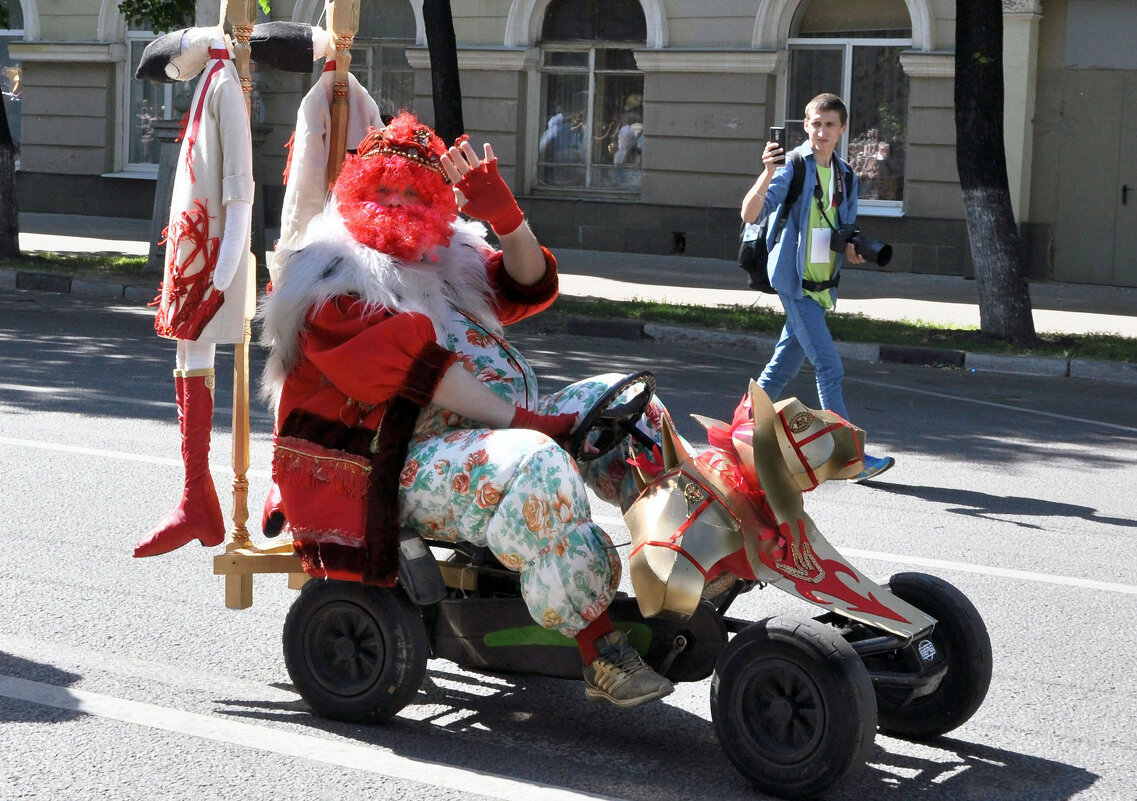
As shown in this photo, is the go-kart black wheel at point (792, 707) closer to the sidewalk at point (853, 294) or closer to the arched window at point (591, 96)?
the sidewalk at point (853, 294)

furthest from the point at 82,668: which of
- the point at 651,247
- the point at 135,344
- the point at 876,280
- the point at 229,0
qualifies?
the point at 651,247

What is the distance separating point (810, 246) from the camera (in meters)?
7.25

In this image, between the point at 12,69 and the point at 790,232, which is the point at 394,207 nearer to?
the point at 790,232

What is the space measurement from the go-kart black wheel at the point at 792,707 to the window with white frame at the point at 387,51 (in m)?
17.9

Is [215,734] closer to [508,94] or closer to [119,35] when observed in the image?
[508,94]

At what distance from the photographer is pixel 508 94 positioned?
19.7 m

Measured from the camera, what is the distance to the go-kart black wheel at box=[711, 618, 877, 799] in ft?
10.8

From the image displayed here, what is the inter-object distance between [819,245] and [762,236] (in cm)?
29

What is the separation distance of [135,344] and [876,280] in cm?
881

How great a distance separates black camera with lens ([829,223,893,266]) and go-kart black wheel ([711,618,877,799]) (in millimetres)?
3766

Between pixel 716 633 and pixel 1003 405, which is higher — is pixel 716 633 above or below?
above

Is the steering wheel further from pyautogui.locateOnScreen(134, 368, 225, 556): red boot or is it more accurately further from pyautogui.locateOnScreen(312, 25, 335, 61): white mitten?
pyautogui.locateOnScreen(312, 25, 335, 61): white mitten

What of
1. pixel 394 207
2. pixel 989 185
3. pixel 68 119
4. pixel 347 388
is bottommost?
pixel 347 388

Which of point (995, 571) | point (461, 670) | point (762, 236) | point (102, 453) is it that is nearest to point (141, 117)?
point (102, 453)
